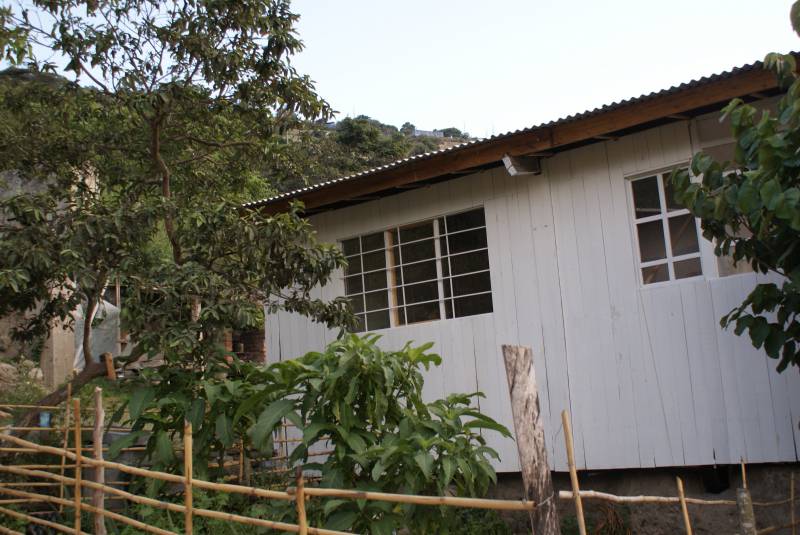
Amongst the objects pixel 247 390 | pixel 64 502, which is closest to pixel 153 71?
pixel 247 390

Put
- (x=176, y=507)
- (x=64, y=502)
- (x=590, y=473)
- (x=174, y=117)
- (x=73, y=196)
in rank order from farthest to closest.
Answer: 1. (x=174, y=117)
2. (x=73, y=196)
3. (x=590, y=473)
4. (x=64, y=502)
5. (x=176, y=507)

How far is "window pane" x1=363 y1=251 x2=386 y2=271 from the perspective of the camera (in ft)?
31.0

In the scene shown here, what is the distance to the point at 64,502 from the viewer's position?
6379 millimetres

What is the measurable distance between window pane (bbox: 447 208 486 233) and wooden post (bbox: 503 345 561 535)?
457 centimetres

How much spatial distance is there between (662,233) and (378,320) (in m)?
3.36

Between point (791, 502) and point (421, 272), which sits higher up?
point (421, 272)

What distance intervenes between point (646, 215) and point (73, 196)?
18.3 feet

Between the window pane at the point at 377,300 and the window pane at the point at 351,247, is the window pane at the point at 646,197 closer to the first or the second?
the window pane at the point at 377,300

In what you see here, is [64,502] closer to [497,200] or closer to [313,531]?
[313,531]

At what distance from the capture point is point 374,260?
9.52m

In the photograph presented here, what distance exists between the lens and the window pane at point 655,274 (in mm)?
7387

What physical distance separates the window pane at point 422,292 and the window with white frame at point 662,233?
2295mm

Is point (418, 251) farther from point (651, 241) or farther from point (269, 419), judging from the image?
point (269, 419)

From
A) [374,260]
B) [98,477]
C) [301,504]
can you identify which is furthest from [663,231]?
[98,477]
